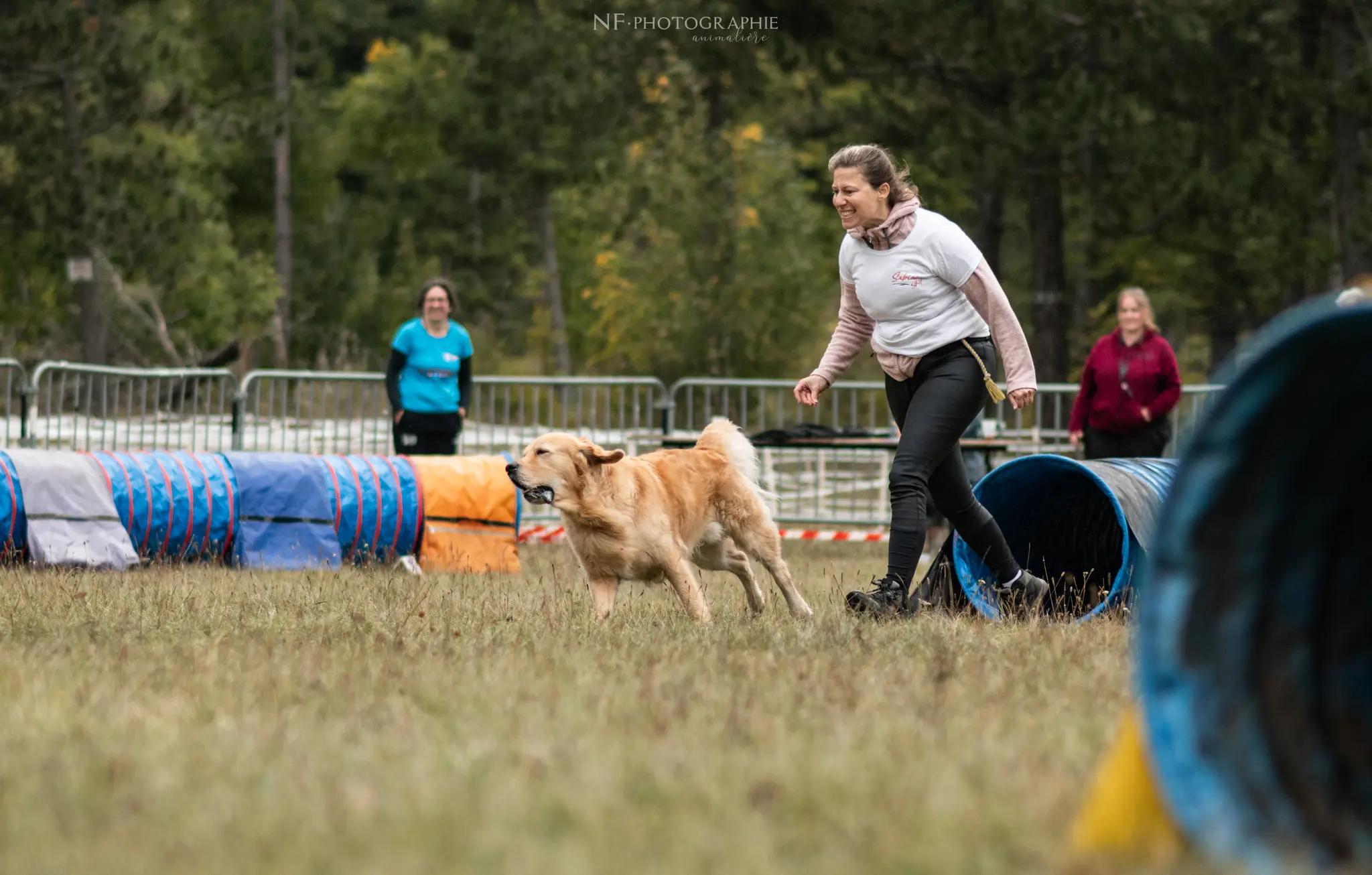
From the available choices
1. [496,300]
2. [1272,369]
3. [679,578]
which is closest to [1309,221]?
[679,578]

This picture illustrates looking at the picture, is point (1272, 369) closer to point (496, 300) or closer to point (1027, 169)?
point (1027, 169)

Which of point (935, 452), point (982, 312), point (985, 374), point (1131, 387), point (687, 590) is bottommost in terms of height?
point (687, 590)

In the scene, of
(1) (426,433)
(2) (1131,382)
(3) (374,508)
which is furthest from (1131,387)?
(3) (374,508)

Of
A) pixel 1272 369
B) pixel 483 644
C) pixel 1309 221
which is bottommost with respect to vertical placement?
pixel 483 644

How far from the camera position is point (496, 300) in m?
41.0

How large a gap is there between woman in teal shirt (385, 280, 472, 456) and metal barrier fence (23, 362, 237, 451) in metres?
3.57

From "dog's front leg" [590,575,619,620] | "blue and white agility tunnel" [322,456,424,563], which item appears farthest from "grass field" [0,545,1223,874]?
"blue and white agility tunnel" [322,456,424,563]

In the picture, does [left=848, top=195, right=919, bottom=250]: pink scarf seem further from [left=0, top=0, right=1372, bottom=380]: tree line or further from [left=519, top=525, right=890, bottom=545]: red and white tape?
[left=0, top=0, right=1372, bottom=380]: tree line

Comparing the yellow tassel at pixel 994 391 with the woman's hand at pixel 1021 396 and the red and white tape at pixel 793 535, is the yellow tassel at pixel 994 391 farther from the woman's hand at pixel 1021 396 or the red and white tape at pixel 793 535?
the red and white tape at pixel 793 535

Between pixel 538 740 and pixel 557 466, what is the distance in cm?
337

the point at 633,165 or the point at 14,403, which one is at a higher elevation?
the point at 633,165

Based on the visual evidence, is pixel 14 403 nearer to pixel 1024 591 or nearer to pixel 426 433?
pixel 426 433

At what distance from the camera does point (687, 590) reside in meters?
6.98

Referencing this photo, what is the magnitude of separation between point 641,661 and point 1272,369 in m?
2.75
